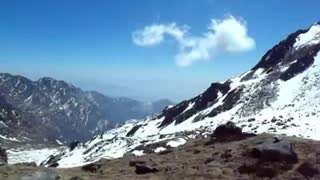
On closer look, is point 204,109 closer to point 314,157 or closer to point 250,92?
point 250,92

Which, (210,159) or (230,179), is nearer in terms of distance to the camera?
(230,179)

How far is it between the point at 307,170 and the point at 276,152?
2.60 meters

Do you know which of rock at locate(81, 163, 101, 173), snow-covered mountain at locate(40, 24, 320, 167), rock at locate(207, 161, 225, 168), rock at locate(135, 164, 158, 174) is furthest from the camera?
snow-covered mountain at locate(40, 24, 320, 167)

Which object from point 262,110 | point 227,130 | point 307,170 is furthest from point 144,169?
point 262,110

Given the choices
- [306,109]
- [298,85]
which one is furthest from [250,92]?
[306,109]

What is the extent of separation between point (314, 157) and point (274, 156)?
8.88ft

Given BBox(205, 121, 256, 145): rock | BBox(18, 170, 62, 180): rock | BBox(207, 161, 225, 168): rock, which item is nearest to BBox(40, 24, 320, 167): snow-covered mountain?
BBox(205, 121, 256, 145): rock

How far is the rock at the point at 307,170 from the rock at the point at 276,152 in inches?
40.7

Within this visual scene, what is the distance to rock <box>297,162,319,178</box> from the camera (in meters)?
30.0

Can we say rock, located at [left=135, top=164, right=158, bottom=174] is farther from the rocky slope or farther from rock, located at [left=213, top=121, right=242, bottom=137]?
rock, located at [left=213, top=121, right=242, bottom=137]

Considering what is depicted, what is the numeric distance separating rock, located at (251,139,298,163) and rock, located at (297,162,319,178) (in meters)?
1.03

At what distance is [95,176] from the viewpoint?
3319 cm

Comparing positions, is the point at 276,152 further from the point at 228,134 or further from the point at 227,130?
the point at 227,130

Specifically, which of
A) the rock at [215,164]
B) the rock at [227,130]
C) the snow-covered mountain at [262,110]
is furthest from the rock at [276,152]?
the snow-covered mountain at [262,110]
